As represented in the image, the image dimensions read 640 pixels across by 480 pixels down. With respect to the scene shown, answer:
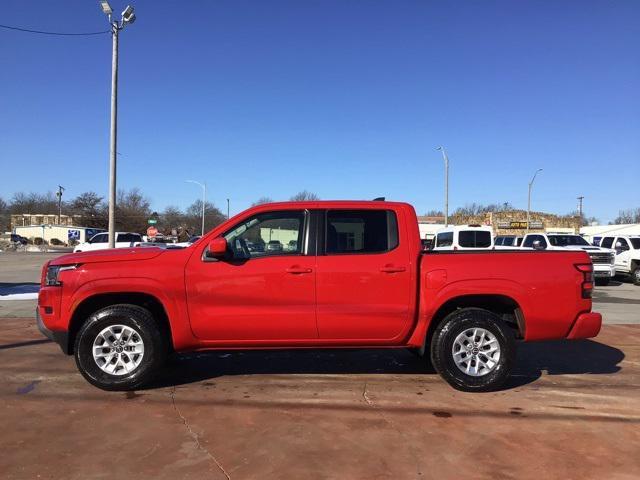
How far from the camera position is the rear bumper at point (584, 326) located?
17.5ft

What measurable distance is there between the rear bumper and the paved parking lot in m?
0.60

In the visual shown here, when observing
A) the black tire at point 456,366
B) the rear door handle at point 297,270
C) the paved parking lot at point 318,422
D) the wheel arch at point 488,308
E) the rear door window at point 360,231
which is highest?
the rear door window at point 360,231

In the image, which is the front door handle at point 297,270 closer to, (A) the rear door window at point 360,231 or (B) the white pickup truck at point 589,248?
(A) the rear door window at point 360,231

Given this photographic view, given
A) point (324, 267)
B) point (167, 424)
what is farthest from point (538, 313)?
point (167, 424)

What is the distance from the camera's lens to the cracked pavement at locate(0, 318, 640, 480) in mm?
3617

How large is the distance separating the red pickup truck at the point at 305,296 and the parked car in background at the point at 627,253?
17.1 meters

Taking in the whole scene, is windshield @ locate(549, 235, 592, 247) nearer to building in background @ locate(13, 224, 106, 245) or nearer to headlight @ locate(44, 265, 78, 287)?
headlight @ locate(44, 265, 78, 287)

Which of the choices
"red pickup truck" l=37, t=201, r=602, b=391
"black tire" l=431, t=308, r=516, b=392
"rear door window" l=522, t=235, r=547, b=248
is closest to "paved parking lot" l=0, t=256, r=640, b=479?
"black tire" l=431, t=308, r=516, b=392

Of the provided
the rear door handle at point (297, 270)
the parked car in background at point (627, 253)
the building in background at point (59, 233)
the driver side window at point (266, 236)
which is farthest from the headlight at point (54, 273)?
the building in background at point (59, 233)

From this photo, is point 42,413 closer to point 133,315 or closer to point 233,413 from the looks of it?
point 133,315

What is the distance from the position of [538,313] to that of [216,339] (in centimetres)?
335

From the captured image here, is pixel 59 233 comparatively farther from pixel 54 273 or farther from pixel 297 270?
pixel 297 270

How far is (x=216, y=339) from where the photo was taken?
5.23 metres

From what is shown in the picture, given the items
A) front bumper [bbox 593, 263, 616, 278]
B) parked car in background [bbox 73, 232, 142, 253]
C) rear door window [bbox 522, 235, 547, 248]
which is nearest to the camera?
front bumper [bbox 593, 263, 616, 278]
